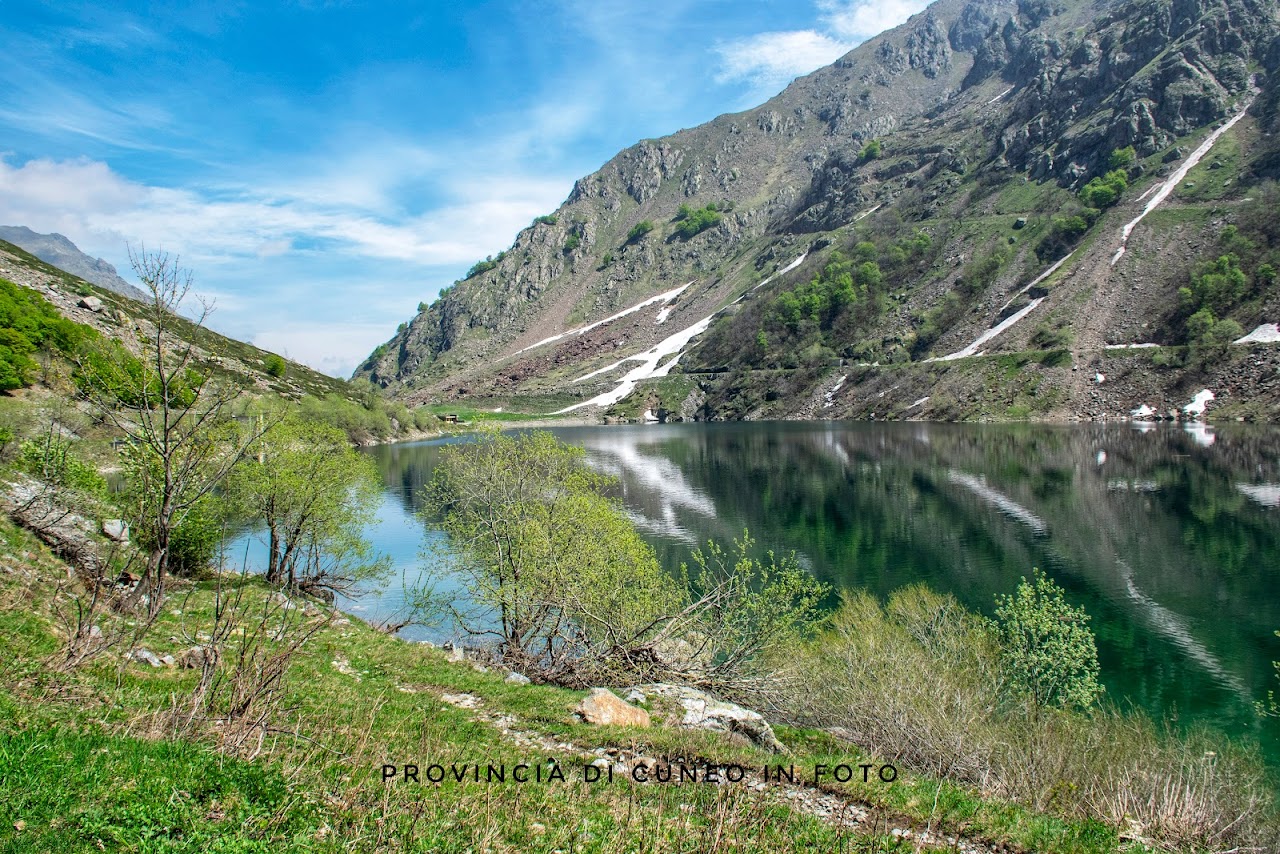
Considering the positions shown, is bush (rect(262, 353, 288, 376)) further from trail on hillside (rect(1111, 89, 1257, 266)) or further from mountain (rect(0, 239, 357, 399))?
trail on hillside (rect(1111, 89, 1257, 266))

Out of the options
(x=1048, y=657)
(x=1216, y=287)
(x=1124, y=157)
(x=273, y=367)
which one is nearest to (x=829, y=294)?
(x=1124, y=157)

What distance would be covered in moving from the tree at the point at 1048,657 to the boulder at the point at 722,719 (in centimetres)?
1264

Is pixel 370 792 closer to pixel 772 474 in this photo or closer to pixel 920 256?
pixel 772 474

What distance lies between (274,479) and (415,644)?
12039 mm

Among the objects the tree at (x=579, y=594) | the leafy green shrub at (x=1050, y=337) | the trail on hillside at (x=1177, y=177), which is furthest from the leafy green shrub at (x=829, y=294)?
the tree at (x=579, y=594)

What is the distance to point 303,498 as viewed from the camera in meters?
27.7

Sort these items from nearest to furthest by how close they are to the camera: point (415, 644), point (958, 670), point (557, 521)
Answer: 1. point (415, 644)
2. point (958, 670)
3. point (557, 521)

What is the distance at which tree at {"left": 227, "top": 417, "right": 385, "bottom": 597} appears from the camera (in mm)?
27047

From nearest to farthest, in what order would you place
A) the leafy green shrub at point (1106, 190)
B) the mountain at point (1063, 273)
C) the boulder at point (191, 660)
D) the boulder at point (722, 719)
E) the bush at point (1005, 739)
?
the boulder at point (191, 660)
the bush at point (1005, 739)
the boulder at point (722, 719)
the mountain at point (1063, 273)
the leafy green shrub at point (1106, 190)

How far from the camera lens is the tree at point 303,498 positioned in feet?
88.7

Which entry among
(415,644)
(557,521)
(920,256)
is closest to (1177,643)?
(557,521)

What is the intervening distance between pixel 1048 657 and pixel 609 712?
1814 centimetres

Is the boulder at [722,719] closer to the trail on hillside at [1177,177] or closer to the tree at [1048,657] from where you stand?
the tree at [1048,657]

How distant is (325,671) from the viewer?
14.3 metres
